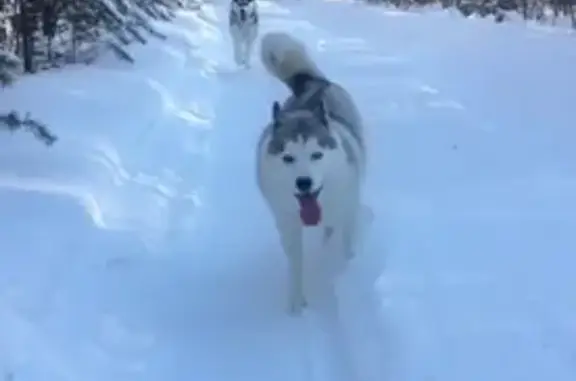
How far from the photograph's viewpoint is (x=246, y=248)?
24.1 feet

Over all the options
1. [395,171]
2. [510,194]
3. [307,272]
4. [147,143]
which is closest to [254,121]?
[147,143]

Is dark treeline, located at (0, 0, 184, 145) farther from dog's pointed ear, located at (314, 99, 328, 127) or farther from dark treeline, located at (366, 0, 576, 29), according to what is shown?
dark treeline, located at (366, 0, 576, 29)

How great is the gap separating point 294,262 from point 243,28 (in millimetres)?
12543

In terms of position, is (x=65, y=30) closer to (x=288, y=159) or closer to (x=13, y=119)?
(x=13, y=119)

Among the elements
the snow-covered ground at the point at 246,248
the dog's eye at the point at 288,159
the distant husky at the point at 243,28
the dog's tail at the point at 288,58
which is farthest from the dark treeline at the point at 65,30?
the dog's eye at the point at 288,159

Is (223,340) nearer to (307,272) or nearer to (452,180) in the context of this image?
(307,272)

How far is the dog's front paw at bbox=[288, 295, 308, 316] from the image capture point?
6.12 m

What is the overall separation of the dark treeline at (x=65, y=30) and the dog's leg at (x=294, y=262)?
4.92 meters

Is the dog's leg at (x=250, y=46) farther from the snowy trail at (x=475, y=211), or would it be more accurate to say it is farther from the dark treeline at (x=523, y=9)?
the dark treeline at (x=523, y=9)

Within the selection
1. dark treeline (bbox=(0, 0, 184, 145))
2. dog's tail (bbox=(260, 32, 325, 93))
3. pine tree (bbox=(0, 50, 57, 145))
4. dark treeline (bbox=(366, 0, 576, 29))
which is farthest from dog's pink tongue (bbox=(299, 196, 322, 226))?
dark treeline (bbox=(366, 0, 576, 29))

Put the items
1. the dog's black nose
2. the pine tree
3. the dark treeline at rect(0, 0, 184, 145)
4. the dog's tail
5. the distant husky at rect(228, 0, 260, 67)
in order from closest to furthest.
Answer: the dog's black nose → the pine tree → the dog's tail → the dark treeline at rect(0, 0, 184, 145) → the distant husky at rect(228, 0, 260, 67)

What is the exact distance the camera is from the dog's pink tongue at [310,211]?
595cm

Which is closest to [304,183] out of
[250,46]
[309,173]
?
[309,173]

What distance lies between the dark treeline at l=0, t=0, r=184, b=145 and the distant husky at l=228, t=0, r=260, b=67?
2368 millimetres
